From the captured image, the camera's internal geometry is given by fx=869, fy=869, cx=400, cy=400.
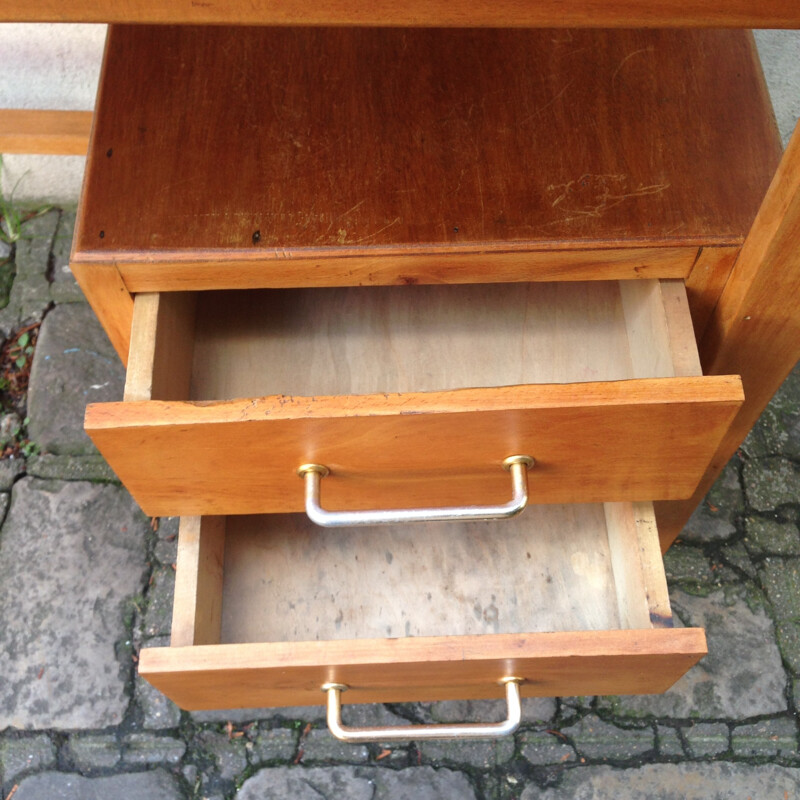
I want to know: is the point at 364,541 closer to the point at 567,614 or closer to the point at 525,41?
the point at 567,614

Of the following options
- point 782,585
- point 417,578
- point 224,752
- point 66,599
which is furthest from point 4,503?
point 782,585

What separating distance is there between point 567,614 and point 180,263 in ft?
1.79

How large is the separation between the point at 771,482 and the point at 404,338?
0.70 metres

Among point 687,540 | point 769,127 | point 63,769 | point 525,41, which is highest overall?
point 525,41

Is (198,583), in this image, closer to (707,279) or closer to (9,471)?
(707,279)

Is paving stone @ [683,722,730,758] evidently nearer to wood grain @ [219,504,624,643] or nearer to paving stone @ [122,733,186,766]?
wood grain @ [219,504,624,643]

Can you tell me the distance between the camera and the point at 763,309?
79 centimetres

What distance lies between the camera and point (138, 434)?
707mm

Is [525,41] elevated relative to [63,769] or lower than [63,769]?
elevated

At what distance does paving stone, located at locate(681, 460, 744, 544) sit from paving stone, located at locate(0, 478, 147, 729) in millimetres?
824

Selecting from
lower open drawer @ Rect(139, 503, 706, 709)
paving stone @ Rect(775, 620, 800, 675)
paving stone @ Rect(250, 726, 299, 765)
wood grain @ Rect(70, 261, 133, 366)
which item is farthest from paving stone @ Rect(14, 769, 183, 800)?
paving stone @ Rect(775, 620, 800, 675)

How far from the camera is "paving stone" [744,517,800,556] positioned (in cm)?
129

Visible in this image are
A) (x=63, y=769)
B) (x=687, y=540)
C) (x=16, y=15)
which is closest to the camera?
(x=16, y=15)

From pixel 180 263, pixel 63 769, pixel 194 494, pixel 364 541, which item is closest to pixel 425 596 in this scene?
pixel 364 541
